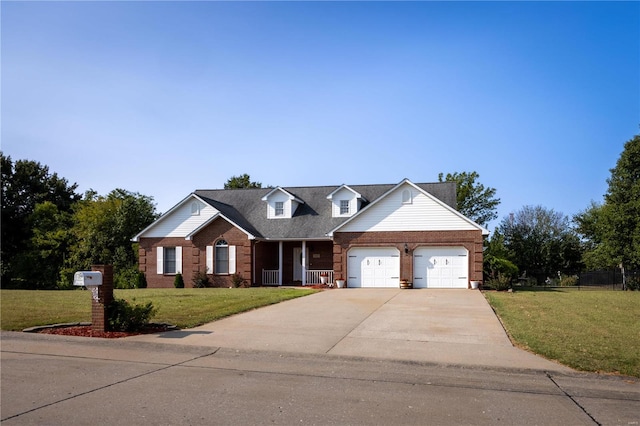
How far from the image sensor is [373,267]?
1092 inches

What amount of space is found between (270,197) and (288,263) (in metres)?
4.43

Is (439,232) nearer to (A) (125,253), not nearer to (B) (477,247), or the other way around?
(B) (477,247)

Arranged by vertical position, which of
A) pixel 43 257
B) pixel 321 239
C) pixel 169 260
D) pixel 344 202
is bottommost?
pixel 43 257

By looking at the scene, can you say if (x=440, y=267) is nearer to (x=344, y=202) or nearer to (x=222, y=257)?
(x=344, y=202)

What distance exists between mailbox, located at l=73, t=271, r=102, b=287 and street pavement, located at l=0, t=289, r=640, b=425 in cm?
124

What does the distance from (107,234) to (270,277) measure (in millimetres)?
14914

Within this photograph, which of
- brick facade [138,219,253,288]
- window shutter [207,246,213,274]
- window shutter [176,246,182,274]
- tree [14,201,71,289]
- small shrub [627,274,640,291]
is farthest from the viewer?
tree [14,201,71,289]

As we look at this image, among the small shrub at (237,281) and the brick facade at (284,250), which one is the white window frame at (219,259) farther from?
the small shrub at (237,281)

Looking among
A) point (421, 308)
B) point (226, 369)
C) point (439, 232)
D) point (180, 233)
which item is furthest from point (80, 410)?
point (180, 233)

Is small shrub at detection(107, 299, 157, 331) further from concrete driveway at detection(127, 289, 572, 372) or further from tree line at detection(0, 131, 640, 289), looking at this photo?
tree line at detection(0, 131, 640, 289)

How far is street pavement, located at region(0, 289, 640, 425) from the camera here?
593 cm

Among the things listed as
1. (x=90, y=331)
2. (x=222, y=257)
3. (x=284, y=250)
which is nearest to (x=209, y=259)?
(x=222, y=257)

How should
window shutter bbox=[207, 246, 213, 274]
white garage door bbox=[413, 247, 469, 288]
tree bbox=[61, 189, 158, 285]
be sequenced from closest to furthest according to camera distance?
white garage door bbox=[413, 247, 469, 288] < window shutter bbox=[207, 246, 213, 274] < tree bbox=[61, 189, 158, 285]

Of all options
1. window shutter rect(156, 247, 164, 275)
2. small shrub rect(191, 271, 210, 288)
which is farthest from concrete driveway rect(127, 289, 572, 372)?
window shutter rect(156, 247, 164, 275)
